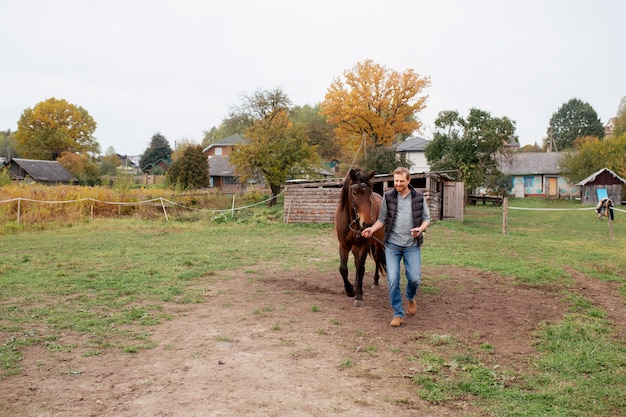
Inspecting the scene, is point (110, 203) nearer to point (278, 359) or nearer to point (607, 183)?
point (278, 359)

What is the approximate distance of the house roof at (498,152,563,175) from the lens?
1981 inches

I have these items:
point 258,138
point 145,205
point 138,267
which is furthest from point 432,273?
point 258,138

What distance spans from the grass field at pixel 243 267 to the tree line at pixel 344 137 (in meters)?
9.72

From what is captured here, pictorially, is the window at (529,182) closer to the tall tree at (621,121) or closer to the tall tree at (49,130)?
the tall tree at (621,121)

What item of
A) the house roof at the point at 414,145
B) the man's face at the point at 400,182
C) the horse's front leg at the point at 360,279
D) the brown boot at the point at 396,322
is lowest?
the brown boot at the point at 396,322

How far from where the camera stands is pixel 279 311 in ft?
20.0

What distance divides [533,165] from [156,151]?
54.3m

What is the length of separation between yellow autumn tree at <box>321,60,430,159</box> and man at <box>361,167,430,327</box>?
35.2 meters

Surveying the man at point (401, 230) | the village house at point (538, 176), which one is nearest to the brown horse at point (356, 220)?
the man at point (401, 230)

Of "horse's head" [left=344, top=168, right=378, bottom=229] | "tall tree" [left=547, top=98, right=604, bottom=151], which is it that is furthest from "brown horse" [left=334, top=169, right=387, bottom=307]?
"tall tree" [left=547, top=98, right=604, bottom=151]

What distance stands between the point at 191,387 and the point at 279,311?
2.52 meters

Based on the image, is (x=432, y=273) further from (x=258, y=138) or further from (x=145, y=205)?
(x=258, y=138)

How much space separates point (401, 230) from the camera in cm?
548

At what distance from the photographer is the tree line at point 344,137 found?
27.4 metres
